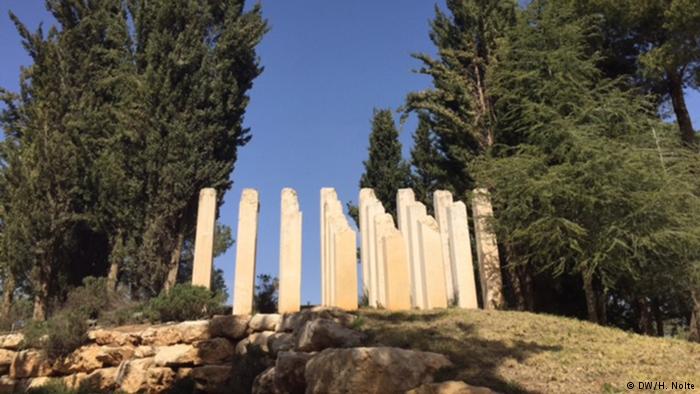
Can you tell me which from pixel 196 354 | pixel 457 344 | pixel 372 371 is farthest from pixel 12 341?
pixel 457 344

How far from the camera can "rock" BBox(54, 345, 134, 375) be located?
11.8m

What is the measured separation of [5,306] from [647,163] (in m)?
17.8

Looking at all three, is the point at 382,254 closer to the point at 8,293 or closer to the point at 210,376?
the point at 210,376

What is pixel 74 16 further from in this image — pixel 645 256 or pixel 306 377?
pixel 645 256

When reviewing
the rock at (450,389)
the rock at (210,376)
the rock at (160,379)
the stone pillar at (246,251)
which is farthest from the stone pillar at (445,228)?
the rock at (450,389)

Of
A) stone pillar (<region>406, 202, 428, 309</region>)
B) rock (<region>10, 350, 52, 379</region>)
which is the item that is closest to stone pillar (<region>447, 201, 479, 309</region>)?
stone pillar (<region>406, 202, 428, 309</region>)

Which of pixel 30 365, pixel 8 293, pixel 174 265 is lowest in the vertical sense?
pixel 30 365

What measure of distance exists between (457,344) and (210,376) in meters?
5.25

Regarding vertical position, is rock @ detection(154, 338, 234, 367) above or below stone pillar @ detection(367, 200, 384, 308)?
below

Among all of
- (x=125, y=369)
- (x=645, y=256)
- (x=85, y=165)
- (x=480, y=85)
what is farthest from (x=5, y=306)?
(x=645, y=256)

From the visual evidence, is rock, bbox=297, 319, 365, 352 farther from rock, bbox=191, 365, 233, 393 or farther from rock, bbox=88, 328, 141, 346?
rock, bbox=88, 328, 141, 346

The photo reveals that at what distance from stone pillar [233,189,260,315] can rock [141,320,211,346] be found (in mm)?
912

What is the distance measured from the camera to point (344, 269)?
12.0 m

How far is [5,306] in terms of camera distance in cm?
1595
